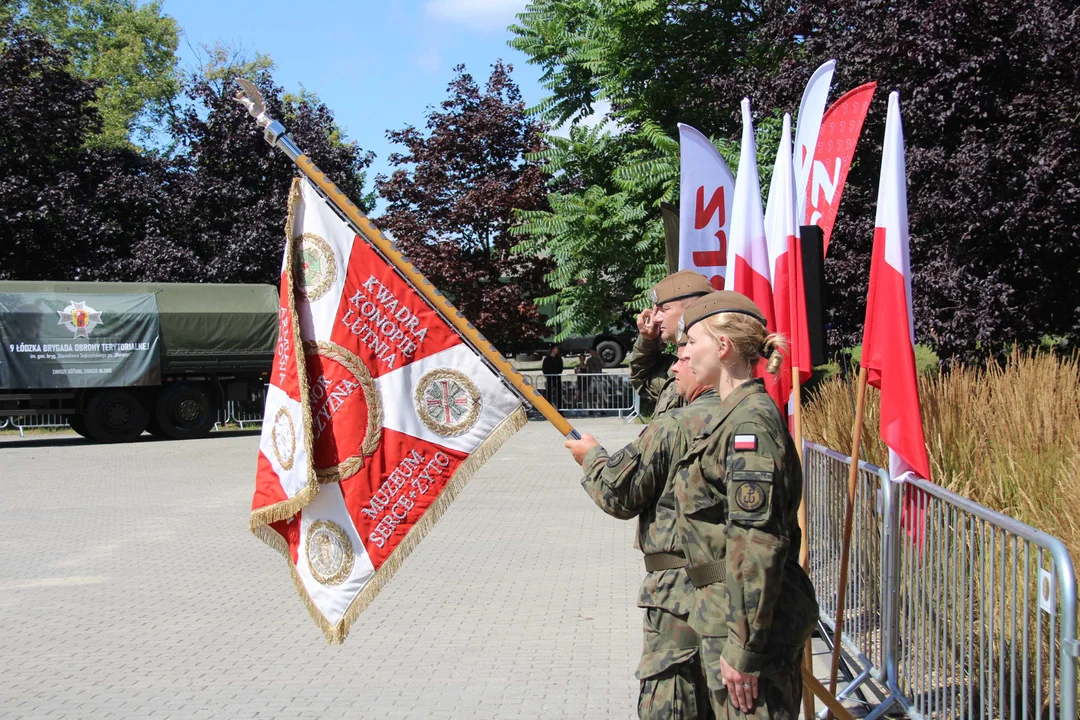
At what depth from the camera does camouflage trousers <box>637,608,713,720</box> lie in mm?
3049

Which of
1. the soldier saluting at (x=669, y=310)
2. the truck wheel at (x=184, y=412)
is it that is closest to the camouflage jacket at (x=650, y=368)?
the soldier saluting at (x=669, y=310)

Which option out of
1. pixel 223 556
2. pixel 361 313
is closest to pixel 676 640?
pixel 361 313

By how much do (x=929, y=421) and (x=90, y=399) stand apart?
1810cm

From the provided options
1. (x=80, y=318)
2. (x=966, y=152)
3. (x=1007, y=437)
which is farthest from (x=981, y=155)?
(x=80, y=318)

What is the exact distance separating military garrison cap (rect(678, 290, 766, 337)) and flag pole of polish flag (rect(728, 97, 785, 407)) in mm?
2223

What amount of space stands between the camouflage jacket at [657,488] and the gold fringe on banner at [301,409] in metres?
1.44

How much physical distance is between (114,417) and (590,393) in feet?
35.3

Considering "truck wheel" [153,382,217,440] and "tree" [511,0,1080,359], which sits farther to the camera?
"truck wheel" [153,382,217,440]

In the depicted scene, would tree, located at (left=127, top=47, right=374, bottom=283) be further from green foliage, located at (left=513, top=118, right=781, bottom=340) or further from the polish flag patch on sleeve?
the polish flag patch on sleeve

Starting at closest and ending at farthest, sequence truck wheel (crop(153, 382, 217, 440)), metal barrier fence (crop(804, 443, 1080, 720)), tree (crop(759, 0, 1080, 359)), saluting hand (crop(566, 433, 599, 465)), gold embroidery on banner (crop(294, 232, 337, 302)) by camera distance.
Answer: metal barrier fence (crop(804, 443, 1080, 720)) → saluting hand (crop(566, 433, 599, 465)) → gold embroidery on banner (crop(294, 232, 337, 302)) → tree (crop(759, 0, 1080, 359)) → truck wheel (crop(153, 382, 217, 440))

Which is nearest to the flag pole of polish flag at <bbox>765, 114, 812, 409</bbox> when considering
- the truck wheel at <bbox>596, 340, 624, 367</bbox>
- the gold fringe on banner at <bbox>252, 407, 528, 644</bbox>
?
the gold fringe on banner at <bbox>252, 407, 528, 644</bbox>

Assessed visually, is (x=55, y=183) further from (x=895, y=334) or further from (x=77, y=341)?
(x=895, y=334)

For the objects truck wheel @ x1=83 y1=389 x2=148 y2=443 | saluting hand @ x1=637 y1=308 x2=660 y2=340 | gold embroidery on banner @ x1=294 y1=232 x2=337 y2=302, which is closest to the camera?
saluting hand @ x1=637 y1=308 x2=660 y2=340

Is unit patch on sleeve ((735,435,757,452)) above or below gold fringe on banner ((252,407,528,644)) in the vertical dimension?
above
